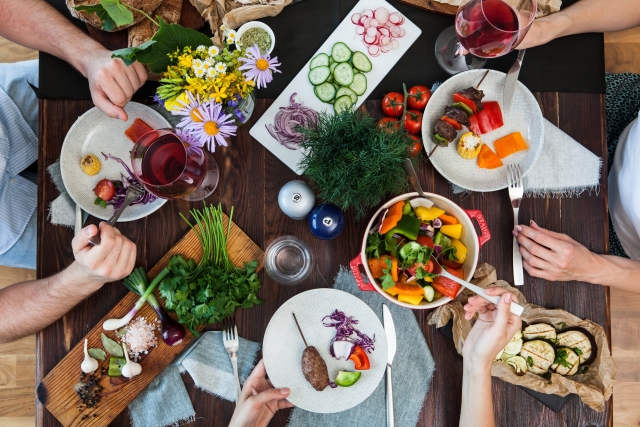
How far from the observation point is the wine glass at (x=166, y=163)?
1198mm

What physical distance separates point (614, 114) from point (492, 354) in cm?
120

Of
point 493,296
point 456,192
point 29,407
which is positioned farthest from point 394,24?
point 29,407

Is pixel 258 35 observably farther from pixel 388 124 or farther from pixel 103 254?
pixel 103 254

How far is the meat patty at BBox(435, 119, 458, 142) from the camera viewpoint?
1.46m

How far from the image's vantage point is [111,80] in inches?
53.6

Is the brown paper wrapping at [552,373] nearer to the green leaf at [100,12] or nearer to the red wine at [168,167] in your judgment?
Result: the red wine at [168,167]

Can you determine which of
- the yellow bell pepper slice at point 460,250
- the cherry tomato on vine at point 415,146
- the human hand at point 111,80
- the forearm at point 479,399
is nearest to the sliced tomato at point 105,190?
the human hand at point 111,80

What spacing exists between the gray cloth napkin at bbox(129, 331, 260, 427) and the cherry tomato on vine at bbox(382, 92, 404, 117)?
891 mm

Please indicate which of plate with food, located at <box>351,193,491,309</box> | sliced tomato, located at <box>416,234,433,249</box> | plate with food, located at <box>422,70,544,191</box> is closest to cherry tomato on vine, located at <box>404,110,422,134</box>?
plate with food, located at <box>422,70,544,191</box>

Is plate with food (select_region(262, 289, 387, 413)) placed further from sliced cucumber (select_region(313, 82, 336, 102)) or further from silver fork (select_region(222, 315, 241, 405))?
sliced cucumber (select_region(313, 82, 336, 102))

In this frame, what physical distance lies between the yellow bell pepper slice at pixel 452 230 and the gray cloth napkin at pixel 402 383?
295mm

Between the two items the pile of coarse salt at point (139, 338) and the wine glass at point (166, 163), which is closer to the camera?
the wine glass at point (166, 163)

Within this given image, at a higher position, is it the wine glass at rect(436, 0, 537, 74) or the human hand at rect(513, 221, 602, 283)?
the wine glass at rect(436, 0, 537, 74)

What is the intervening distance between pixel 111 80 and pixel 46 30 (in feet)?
1.03
